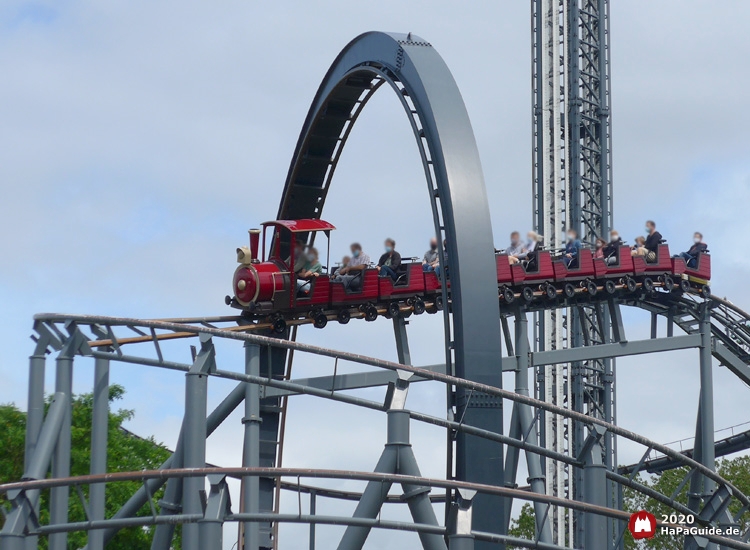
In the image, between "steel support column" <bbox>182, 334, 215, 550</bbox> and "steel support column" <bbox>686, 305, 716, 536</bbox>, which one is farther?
"steel support column" <bbox>686, 305, 716, 536</bbox>

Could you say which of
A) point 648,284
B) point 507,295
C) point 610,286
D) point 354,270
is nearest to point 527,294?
point 507,295

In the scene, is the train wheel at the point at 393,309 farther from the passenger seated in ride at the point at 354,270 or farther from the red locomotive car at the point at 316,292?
the passenger seated in ride at the point at 354,270

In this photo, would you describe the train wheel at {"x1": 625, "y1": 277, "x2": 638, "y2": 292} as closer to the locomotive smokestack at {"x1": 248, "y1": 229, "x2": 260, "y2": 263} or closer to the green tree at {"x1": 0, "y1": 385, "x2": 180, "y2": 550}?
the locomotive smokestack at {"x1": 248, "y1": 229, "x2": 260, "y2": 263}

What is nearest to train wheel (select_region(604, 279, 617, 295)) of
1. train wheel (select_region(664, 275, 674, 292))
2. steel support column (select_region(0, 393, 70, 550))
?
train wheel (select_region(664, 275, 674, 292))

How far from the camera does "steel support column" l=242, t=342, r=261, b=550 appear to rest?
16.8 m

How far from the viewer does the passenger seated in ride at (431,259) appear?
19.3 meters

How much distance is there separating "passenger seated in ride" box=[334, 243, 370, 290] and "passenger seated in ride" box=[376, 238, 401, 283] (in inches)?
9.5

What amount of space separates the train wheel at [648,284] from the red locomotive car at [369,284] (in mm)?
22

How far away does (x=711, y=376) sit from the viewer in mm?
19688

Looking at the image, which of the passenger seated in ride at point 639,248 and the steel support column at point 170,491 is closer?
the steel support column at point 170,491

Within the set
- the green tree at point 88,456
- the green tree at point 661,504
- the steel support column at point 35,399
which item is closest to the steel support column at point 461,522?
the steel support column at point 35,399

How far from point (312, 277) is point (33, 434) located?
A: 6.09m

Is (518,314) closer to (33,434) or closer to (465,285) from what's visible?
(465,285)

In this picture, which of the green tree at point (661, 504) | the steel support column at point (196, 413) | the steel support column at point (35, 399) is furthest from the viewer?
the green tree at point (661, 504)
